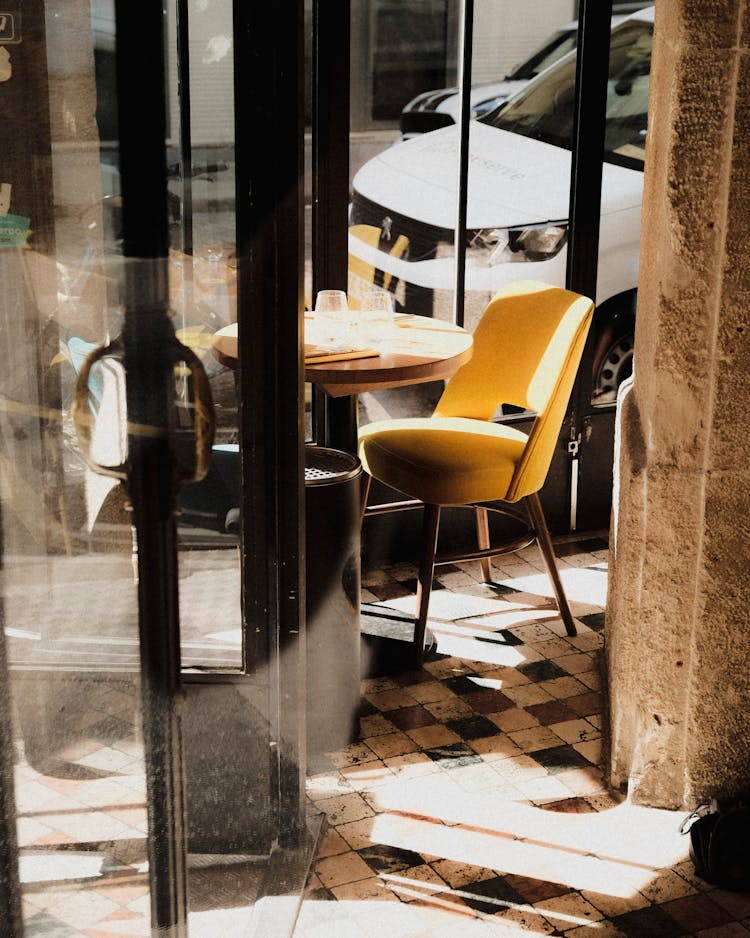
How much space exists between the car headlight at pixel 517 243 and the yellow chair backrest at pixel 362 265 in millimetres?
263

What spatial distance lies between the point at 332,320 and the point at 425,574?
2.57ft

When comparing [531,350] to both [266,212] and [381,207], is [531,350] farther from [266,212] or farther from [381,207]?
[266,212]

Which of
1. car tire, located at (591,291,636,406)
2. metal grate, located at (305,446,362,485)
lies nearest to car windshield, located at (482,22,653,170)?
car tire, located at (591,291,636,406)

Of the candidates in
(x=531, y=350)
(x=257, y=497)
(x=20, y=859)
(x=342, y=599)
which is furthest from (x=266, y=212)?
(x=531, y=350)

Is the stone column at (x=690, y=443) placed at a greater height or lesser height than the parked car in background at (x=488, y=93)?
lesser

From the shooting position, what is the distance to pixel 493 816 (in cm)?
274

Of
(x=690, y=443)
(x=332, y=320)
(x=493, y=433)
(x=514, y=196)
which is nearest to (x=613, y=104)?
(x=514, y=196)

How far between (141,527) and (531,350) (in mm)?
2516

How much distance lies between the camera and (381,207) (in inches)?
149

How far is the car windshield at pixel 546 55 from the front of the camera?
154 inches

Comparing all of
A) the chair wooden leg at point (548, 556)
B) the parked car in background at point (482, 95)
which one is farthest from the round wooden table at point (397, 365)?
the parked car in background at point (482, 95)

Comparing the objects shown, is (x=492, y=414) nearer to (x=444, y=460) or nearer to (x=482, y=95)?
(x=444, y=460)

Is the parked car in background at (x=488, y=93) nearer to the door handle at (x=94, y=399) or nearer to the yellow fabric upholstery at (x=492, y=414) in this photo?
the yellow fabric upholstery at (x=492, y=414)

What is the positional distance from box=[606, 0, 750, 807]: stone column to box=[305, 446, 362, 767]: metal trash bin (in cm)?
66
